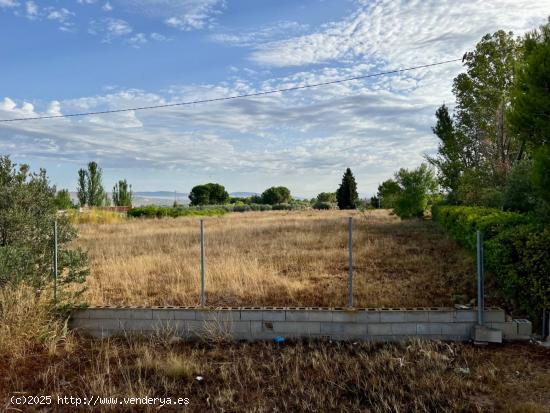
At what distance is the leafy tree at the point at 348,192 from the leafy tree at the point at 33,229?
166 feet

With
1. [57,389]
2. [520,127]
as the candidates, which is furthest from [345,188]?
[57,389]

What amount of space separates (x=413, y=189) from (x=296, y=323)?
2032 centimetres

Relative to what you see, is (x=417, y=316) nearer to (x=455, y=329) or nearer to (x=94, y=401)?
(x=455, y=329)

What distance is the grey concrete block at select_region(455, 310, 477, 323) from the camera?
17.0 ft

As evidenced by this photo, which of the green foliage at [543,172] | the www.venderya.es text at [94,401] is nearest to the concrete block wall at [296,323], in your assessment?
the www.venderya.es text at [94,401]

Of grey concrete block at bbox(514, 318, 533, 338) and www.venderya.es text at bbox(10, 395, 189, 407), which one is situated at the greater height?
grey concrete block at bbox(514, 318, 533, 338)

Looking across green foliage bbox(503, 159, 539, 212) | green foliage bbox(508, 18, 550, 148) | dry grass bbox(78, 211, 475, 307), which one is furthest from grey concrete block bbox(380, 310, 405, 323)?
green foliage bbox(503, 159, 539, 212)

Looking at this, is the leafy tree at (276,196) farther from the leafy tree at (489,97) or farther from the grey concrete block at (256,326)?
the grey concrete block at (256,326)

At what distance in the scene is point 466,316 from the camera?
17.1ft

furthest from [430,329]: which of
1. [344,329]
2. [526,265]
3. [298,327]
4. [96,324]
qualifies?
[96,324]

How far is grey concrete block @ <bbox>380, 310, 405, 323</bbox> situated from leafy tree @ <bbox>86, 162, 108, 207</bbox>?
43.7 metres

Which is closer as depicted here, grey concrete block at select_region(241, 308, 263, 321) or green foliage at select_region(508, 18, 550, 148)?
grey concrete block at select_region(241, 308, 263, 321)

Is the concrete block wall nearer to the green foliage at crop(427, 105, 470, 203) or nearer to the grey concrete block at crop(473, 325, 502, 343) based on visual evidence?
the grey concrete block at crop(473, 325, 502, 343)

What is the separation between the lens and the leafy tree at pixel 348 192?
55.6 metres
